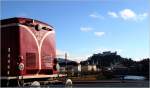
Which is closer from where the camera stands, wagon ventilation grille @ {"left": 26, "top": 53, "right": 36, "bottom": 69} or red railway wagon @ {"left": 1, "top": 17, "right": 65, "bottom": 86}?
red railway wagon @ {"left": 1, "top": 17, "right": 65, "bottom": 86}

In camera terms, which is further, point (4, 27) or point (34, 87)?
point (4, 27)

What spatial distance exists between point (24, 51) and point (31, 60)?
2.27ft

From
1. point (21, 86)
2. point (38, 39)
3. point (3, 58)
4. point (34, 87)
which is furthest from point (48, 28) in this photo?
point (34, 87)

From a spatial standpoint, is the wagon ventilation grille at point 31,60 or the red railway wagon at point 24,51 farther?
the wagon ventilation grille at point 31,60

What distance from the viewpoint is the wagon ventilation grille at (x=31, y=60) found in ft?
47.5

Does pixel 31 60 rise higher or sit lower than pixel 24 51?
lower

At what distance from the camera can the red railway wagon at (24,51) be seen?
13.7 m

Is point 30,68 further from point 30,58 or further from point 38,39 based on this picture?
point 38,39

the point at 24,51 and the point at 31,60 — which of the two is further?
the point at 31,60

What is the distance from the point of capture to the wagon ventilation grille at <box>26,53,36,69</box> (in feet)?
47.5

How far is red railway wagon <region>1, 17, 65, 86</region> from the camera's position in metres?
13.7

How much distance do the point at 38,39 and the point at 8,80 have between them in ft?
9.50

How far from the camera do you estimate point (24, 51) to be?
1418 cm

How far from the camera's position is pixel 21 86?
497 inches
